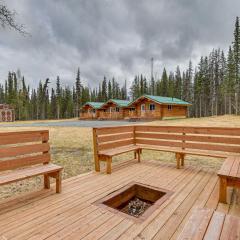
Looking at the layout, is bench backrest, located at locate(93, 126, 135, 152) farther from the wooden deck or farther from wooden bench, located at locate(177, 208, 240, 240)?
wooden bench, located at locate(177, 208, 240, 240)

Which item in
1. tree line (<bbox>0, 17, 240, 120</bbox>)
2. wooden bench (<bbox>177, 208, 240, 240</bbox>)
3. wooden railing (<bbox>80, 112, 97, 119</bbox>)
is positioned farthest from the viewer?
tree line (<bbox>0, 17, 240, 120</bbox>)

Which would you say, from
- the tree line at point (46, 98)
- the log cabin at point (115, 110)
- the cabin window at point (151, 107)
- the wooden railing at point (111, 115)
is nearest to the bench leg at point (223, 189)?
the cabin window at point (151, 107)

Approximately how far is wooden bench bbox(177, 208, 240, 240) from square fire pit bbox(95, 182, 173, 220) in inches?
61.1

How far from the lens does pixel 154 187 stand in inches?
156

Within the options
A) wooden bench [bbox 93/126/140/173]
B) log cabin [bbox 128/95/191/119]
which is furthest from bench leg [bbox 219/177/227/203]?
log cabin [bbox 128/95/191/119]

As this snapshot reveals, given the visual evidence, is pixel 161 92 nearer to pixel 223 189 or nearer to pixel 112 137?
pixel 112 137

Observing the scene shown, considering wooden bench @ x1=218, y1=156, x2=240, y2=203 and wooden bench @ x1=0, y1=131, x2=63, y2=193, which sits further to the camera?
wooden bench @ x1=0, y1=131, x2=63, y2=193

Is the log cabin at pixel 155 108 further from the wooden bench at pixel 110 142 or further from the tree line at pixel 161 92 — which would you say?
the wooden bench at pixel 110 142

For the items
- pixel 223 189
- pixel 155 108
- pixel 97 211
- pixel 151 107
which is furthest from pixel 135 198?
pixel 151 107

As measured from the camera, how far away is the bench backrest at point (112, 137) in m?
5.07

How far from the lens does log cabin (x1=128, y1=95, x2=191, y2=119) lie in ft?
98.4

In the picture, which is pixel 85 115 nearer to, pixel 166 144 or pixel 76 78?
pixel 76 78

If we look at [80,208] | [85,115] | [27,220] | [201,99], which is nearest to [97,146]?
[80,208]

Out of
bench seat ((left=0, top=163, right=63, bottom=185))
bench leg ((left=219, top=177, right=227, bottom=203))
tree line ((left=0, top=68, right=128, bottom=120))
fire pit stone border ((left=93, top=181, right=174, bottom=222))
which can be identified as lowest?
fire pit stone border ((left=93, top=181, right=174, bottom=222))
